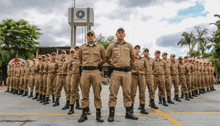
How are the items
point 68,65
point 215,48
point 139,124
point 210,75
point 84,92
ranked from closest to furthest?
point 139,124 < point 84,92 < point 68,65 < point 210,75 < point 215,48

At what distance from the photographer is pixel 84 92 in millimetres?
4520

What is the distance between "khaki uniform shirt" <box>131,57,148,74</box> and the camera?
548cm

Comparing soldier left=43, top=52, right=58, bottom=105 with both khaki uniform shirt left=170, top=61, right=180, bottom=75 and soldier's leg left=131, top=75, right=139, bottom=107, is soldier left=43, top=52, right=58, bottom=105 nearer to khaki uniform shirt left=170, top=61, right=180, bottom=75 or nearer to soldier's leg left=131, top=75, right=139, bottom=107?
soldier's leg left=131, top=75, right=139, bottom=107

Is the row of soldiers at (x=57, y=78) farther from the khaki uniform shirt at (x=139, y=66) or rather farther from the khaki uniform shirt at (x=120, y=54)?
the khaki uniform shirt at (x=139, y=66)

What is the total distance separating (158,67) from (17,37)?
23.1m

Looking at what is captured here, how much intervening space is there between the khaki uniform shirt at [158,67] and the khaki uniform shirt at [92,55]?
117 inches

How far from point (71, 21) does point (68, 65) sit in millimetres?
30119

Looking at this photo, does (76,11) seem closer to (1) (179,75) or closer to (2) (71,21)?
(2) (71,21)

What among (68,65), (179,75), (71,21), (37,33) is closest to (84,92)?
(68,65)

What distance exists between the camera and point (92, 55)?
15.0ft

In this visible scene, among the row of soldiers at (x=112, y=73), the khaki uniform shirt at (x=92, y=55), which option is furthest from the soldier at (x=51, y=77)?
the khaki uniform shirt at (x=92, y=55)

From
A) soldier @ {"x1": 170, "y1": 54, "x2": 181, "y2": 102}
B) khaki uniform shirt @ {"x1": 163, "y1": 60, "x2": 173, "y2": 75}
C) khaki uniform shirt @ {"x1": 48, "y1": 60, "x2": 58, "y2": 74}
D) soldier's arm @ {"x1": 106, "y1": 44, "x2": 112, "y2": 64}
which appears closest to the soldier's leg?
soldier's arm @ {"x1": 106, "y1": 44, "x2": 112, "y2": 64}

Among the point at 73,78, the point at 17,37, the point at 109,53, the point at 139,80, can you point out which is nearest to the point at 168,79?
the point at 139,80

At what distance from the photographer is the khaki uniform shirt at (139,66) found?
5.48 metres
